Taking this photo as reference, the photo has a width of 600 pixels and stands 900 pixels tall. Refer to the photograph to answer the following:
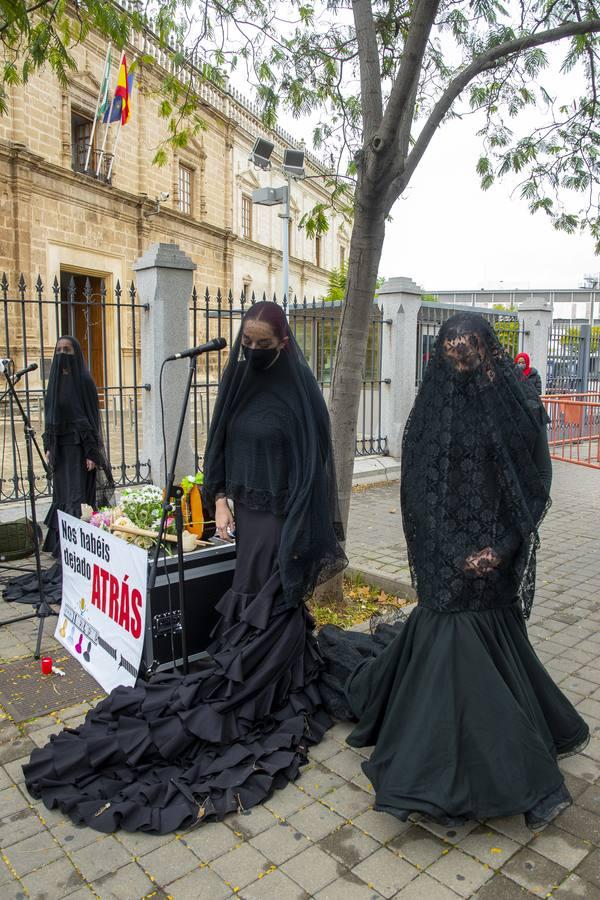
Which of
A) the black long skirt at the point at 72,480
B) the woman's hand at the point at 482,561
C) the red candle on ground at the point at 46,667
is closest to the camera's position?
the woman's hand at the point at 482,561

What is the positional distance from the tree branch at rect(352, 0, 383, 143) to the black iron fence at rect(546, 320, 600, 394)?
11440 millimetres

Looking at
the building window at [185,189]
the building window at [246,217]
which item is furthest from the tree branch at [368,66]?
the building window at [246,217]

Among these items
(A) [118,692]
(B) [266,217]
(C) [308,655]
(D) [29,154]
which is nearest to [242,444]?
(C) [308,655]

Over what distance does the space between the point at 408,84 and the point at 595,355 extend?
14632mm

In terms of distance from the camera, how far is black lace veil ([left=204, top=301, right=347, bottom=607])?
3.16m

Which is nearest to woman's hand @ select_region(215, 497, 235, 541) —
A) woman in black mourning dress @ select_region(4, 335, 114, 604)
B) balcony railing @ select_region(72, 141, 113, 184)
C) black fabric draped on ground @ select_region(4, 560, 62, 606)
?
black fabric draped on ground @ select_region(4, 560, 62, 606)

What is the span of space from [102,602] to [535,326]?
1218cm

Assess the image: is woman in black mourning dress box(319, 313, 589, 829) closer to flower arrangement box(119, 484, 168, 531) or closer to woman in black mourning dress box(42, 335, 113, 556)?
flower arrangement box(119, 484, 168, 531)

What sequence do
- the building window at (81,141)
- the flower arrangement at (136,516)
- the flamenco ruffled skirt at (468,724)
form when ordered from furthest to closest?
1. the building window at (81,141)
2. the flower arrangement at (136,516)
3. the flamenco ruffled skirt at (468,724)

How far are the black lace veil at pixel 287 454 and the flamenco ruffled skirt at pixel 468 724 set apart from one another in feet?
1.91

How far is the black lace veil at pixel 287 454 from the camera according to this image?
3164 millimetres

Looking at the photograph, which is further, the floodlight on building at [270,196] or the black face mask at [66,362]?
the floodlight on building at [270,196]

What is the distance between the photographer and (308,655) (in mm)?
3404

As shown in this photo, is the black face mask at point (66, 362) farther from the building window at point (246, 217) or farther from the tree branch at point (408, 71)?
the building window at point (246, 217)
